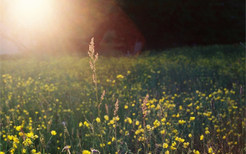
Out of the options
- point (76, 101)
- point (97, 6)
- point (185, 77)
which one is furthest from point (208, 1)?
point (76, 101)

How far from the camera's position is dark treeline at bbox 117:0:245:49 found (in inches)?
507

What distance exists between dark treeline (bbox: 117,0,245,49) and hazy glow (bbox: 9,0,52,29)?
4.05 m

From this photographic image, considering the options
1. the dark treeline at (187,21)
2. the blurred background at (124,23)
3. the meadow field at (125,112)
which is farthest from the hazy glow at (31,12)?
the meadow field at (125,112)

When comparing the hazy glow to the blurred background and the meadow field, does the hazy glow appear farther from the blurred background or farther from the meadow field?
the meadow field

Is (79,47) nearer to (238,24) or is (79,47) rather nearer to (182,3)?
(182,3)

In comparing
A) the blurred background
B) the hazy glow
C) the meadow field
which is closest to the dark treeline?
the blurred background

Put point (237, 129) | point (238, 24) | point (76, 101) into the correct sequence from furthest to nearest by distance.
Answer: point (238, 24) < point (76, 101) < point (237, 129)

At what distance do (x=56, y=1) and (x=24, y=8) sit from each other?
2056 millimetres

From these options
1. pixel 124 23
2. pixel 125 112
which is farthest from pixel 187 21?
pixel 125 112

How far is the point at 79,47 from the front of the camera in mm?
14773

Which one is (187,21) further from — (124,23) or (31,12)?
(31,12)

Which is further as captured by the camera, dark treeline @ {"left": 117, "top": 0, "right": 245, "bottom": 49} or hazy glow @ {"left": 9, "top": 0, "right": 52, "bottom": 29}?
hazy glow @ {"left": 9, "top": 0, "right": 52, "bottom": 29}

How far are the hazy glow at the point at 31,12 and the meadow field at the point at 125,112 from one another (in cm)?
452

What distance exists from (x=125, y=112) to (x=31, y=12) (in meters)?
11.1
